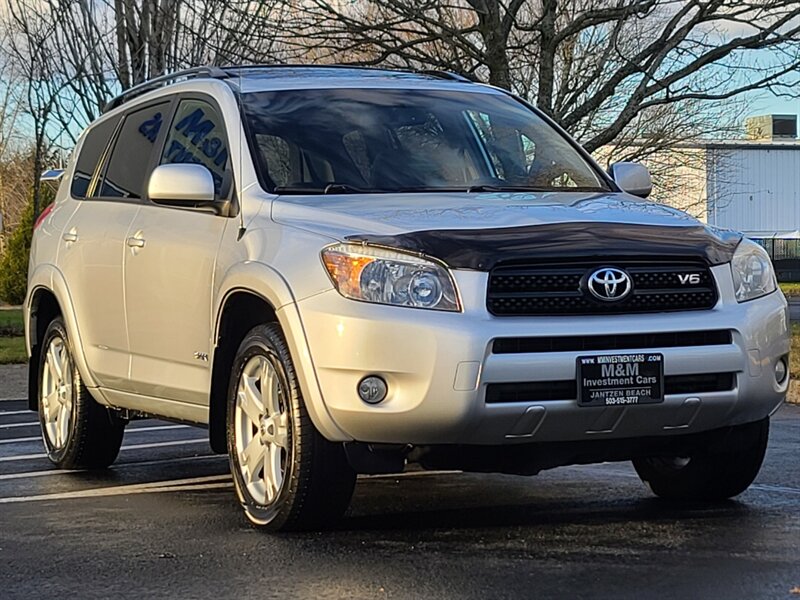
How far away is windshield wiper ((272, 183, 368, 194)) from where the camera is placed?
20.1ft

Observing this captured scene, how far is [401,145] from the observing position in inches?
259

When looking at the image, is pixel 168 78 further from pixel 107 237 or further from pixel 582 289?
pixel 582 289

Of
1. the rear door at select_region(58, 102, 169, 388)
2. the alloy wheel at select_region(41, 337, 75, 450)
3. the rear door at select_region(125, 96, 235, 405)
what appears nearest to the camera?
the rear door at select_region(125, 96, 235, 405)

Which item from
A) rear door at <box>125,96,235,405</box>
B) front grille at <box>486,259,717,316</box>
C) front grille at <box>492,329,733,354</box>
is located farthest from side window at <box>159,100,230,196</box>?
front grille at <box>492,329,733,354</box>

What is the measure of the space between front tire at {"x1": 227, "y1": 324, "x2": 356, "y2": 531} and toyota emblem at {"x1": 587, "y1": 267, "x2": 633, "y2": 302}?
1109 millimetres

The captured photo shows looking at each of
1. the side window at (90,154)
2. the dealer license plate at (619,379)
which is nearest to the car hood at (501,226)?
the dealer license plate at (619,379)

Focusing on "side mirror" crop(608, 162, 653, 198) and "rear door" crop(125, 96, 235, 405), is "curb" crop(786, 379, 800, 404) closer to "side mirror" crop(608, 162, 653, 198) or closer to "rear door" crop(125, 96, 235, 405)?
"side mirror" crop(608, 162, 653, 198)

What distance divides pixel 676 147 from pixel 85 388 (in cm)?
2062

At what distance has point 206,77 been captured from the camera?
283 inches

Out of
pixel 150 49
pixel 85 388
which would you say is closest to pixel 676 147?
pixel 150 49

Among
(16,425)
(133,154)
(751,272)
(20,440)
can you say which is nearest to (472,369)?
(751,272)

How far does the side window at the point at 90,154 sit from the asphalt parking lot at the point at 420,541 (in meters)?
1.62

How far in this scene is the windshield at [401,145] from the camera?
634 centimetres

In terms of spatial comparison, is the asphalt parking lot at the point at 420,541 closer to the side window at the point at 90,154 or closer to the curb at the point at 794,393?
the side window at the point at 90,154
